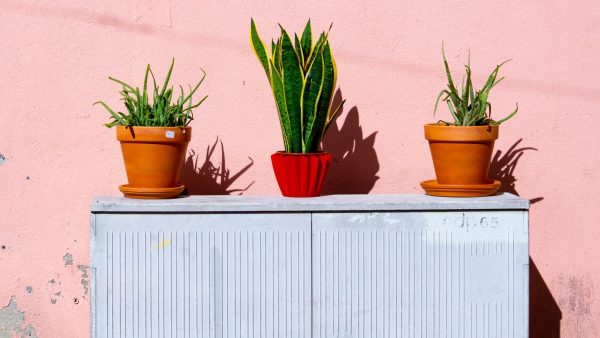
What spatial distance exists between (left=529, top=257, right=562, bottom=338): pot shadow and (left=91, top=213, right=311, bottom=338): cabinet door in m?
0.97

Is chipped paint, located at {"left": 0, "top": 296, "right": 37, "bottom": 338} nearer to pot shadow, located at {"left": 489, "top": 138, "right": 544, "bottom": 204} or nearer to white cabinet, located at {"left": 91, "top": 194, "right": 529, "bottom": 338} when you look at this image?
white cabinet, located at {"left": 91, "top": 194, "right": 529, "bottom": 338}

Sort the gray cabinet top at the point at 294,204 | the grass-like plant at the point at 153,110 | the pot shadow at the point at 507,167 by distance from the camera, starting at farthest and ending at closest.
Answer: the pot shadow at the point at 507,167, the grass-like plant at the point at 153,110, the gray cabinet top at the point at 294,204

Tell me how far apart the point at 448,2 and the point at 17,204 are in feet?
5.59

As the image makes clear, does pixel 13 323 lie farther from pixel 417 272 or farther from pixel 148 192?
pixel 417 272

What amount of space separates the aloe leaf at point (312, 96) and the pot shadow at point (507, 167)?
761 millimetres

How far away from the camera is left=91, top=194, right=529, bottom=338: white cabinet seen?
9.17ft

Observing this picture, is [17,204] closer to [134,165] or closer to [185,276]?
[134,165]

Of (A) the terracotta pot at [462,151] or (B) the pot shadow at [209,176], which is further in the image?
(B) the pot shadow at [209,176]

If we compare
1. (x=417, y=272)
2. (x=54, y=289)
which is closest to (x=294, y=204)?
(x=417, y=272)

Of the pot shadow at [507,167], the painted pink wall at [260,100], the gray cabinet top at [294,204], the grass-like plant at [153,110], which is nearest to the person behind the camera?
the gray cabinet top at [294,204]

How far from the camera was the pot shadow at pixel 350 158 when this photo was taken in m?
3.26

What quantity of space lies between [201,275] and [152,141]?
448 millimetres

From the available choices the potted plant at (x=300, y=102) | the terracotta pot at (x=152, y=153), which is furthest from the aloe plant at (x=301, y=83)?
the terracotta pot at (x=152, y=153)

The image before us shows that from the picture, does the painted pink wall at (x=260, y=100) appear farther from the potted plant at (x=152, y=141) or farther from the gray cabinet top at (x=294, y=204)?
the gray cabinet top at (x=294, y=204)
